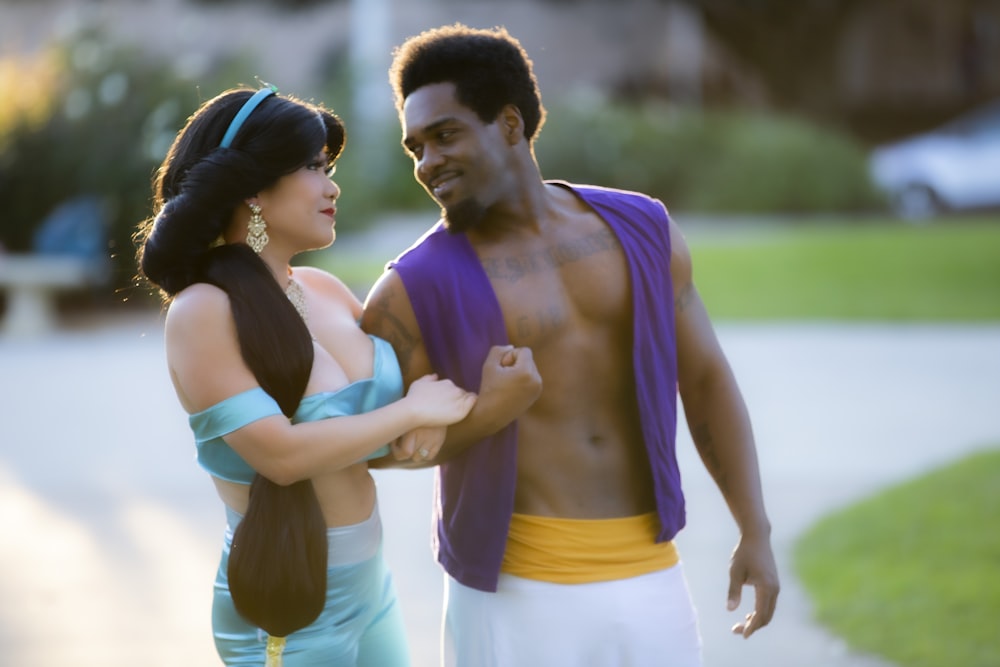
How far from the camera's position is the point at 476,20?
28656 millimetres

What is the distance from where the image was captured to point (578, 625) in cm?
264

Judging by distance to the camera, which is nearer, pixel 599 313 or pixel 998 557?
pixel 599 313

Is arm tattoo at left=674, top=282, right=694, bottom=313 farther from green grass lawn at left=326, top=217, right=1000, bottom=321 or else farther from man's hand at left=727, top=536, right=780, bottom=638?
green grass lawn at left=326, top=217, right=1000, bottom=321

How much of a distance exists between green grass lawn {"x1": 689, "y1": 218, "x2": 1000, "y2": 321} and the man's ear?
962 cm

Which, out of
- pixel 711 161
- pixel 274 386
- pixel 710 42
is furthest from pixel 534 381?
pixel 710 42

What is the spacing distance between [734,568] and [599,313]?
0.70 meters

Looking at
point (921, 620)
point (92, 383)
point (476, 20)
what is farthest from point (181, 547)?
point (476, 20)

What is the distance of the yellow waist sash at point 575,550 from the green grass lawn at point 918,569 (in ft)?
6.99

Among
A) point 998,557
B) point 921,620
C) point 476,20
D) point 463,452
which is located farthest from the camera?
point 476,20

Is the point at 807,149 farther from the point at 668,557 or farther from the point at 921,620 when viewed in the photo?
the point at 668,557

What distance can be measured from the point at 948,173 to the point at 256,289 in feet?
66.2

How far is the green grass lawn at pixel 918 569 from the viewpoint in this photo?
4.50 metres

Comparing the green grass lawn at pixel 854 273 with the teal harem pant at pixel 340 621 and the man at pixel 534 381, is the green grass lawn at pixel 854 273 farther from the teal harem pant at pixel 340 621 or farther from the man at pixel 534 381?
the teal harem pant at pixel 340 621

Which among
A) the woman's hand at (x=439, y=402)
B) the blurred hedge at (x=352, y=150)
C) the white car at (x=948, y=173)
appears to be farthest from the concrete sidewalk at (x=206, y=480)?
the white car at (x=948, y=173)
